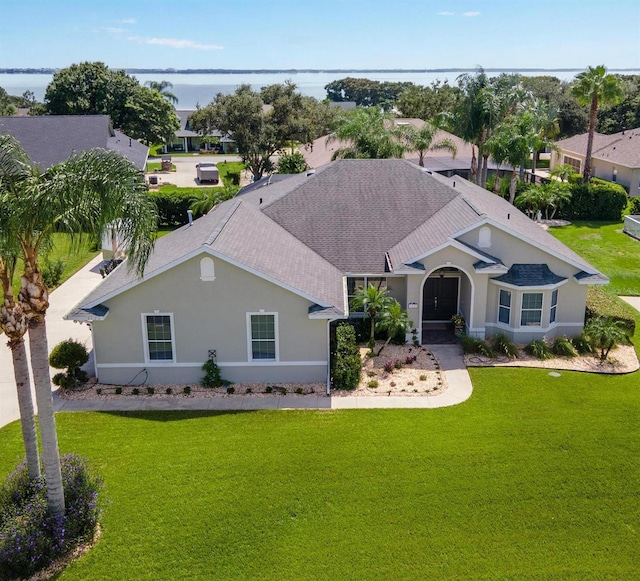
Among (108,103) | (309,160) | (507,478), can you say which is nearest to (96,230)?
(507,478)

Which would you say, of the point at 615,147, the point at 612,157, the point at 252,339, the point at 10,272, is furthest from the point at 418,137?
the point at 10,272

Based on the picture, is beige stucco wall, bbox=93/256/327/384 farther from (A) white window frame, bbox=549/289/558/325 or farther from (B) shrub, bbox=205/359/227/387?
(A) white window frame, bbox=549/289/558/325

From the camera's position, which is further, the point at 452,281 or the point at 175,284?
the point at 452,281

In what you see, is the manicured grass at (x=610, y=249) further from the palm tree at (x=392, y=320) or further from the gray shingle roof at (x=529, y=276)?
the palm tree at (x=392, y=320)

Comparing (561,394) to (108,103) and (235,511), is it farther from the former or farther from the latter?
(108,103)

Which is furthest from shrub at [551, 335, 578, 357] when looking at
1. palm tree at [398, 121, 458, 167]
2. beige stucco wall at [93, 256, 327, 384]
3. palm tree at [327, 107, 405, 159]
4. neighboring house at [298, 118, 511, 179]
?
neighboring house at [298, 118, 511, 179]
